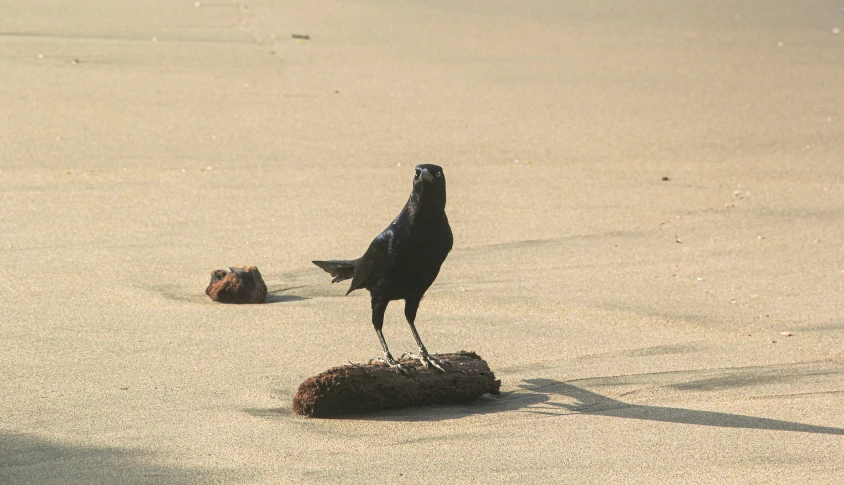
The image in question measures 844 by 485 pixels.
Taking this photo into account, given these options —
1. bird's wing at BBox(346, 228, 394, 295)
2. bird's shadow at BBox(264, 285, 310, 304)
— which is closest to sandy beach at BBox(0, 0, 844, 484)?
bird's shadow at BBox(264, 285, 310, 304)

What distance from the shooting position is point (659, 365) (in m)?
4.90

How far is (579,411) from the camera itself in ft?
14.1

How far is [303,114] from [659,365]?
205 inches

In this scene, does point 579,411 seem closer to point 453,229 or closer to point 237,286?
point 237,286

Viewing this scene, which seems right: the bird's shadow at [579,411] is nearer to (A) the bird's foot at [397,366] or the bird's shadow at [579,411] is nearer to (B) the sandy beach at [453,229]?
(B) the sandy beach at [453,229]

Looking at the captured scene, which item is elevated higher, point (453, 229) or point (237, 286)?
point (453, 229)

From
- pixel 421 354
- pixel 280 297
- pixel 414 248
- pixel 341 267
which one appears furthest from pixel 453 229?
pixel 414 248

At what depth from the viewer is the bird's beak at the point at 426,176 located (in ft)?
13.7

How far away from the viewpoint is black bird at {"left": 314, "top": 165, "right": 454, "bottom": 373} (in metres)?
4.21

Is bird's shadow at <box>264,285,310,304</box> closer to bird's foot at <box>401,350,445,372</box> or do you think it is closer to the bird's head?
bird's foot at <box>401,350,445,372</box>

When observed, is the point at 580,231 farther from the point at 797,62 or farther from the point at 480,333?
the point at 797,62

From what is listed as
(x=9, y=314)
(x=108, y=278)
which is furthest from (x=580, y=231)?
(x=9, y=314)

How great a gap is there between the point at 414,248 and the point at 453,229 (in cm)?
284

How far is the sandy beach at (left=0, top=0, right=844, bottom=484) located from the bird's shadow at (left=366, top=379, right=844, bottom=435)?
0.06 feet
